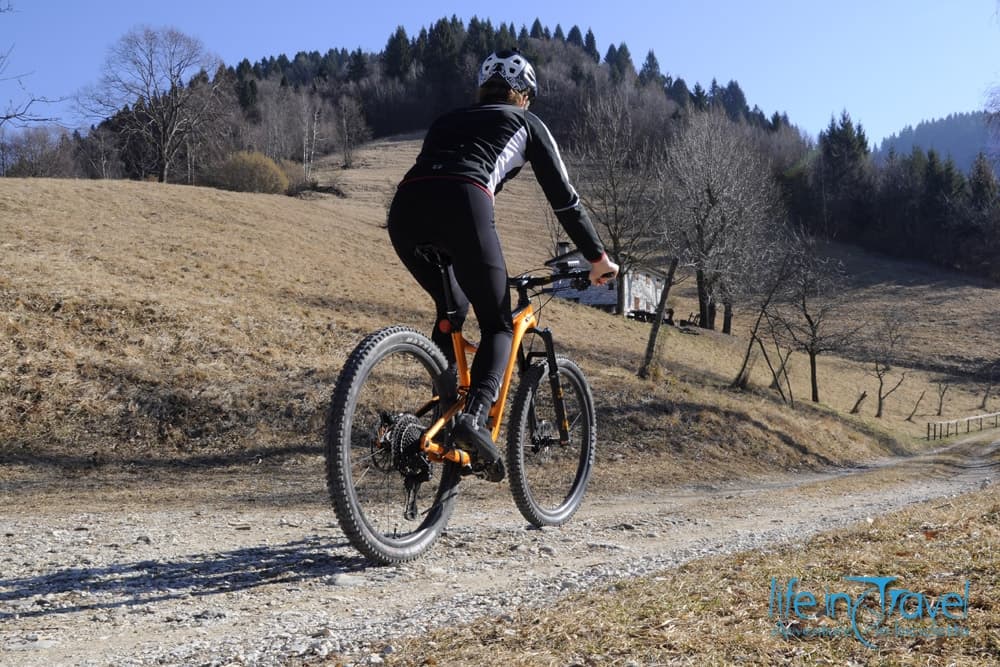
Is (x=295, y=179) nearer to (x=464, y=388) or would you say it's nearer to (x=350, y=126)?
(x=350, y=126)

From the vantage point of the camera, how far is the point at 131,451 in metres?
11.2

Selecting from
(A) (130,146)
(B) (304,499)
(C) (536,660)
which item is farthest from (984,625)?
(A) (130,146)

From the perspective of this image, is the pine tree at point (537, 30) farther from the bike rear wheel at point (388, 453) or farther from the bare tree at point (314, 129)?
the bike rear wheel at point (388, 453)

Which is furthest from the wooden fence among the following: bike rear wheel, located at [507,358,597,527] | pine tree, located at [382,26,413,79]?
pine tree, located at [382,26,413,79]

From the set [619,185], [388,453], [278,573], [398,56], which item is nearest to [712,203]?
[619,185]

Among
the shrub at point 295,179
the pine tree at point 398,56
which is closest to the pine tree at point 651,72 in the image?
the pine tree at point 398,56

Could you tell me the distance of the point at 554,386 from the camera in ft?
18.4

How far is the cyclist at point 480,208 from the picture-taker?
4129mm

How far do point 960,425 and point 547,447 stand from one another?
41411 millimetres

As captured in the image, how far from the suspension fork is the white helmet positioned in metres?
1.61

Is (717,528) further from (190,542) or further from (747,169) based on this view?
(747,169)

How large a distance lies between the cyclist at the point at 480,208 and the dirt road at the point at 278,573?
0.79 metres

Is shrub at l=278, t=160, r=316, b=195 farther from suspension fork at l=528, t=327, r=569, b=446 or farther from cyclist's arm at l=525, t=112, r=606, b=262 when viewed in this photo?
cyclist's arm at l=525, t=112, r=606, b=262

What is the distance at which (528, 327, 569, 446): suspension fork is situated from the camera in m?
5.45
